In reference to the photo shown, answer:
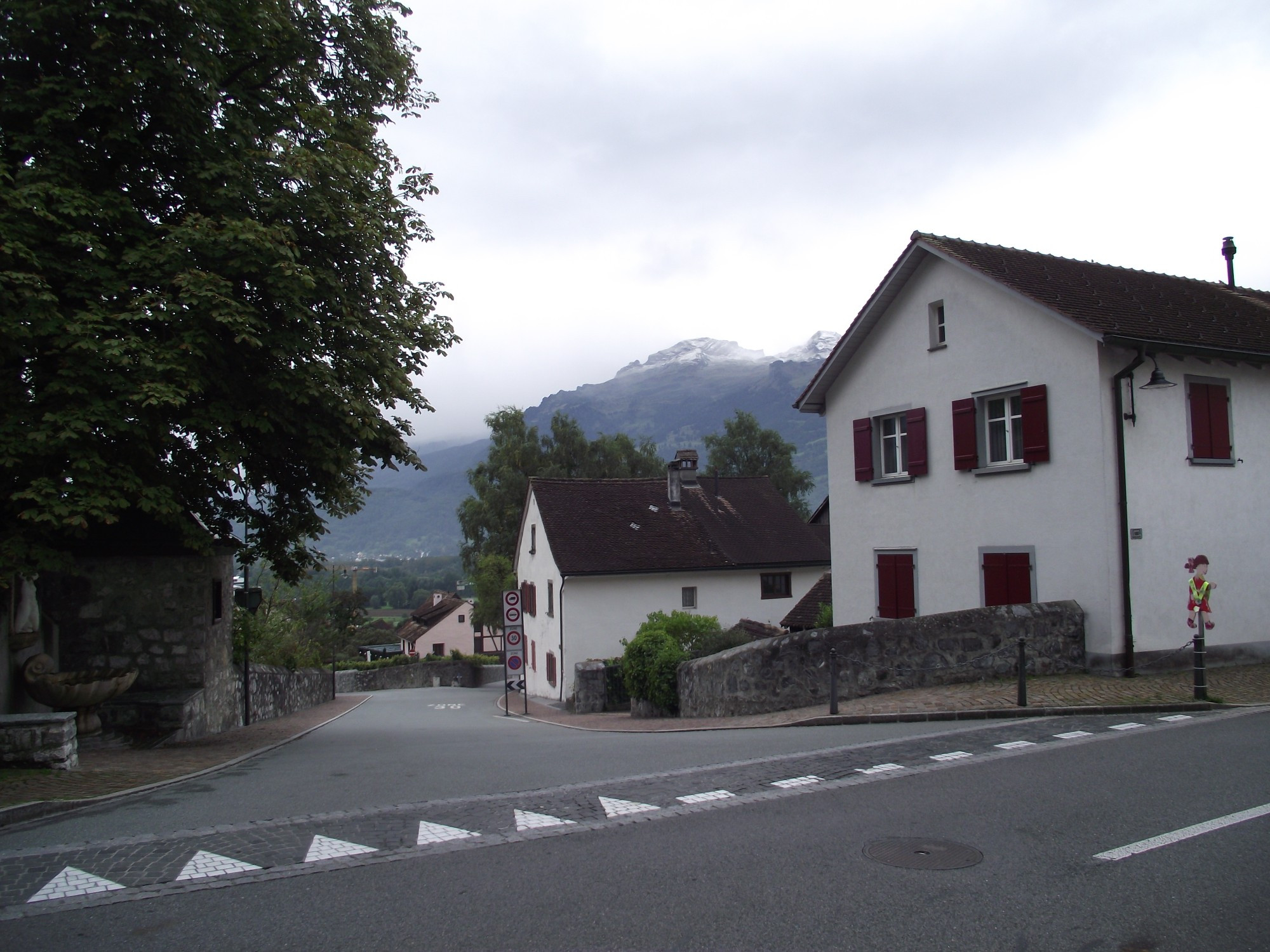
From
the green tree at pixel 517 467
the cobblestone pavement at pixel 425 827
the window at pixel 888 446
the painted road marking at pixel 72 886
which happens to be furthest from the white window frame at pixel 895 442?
the green tree at pixel 517 467

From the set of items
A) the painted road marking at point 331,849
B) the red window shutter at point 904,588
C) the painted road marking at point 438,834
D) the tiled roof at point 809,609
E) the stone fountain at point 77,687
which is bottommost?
the tiled roof at point 809,609

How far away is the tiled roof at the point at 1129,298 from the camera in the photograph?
15.3m

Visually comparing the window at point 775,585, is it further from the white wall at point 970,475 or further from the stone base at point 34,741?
the stone base at point 34,741

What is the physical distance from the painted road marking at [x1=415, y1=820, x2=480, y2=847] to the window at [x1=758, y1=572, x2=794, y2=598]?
96.2 ft

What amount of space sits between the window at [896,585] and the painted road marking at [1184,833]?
11.9 metres

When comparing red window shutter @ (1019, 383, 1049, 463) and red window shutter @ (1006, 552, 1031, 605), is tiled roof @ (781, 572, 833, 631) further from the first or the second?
red window shutter @ (1019, 383, 1049, 463)

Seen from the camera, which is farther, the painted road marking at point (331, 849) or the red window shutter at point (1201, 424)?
the red window shutter at point (1201, 424)

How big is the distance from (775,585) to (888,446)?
1721 centimetres

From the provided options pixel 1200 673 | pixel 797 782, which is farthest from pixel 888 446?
pixel 797 782

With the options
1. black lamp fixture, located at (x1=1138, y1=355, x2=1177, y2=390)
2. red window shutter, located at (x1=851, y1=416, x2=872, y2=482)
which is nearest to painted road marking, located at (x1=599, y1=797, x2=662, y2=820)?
black lamp fixture, located at (x1=1138, y1=355, x2=1177, y2=390)

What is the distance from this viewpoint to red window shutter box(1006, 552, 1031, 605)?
15.9 m

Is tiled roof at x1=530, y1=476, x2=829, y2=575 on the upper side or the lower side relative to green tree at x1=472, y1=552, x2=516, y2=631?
upper

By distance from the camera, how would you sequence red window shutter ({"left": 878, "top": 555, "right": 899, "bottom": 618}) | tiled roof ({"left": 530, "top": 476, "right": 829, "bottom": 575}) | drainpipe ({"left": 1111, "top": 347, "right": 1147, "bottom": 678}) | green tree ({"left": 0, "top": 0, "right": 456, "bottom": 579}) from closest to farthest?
green tree ({"left": 0, "top": 0, "right": 456, "bottom": 579}) < drainpipe ({"left": 1111, "top": 347, "right": 1147, "bottom": 678}) < red window shutter ({"left": 878, "top": 555, "right": 899, "bottom": 618}) < tiled roof ({"left": 530, "top": 476, "right": 829, "bottom": 575})

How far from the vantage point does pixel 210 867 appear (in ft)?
19.4
